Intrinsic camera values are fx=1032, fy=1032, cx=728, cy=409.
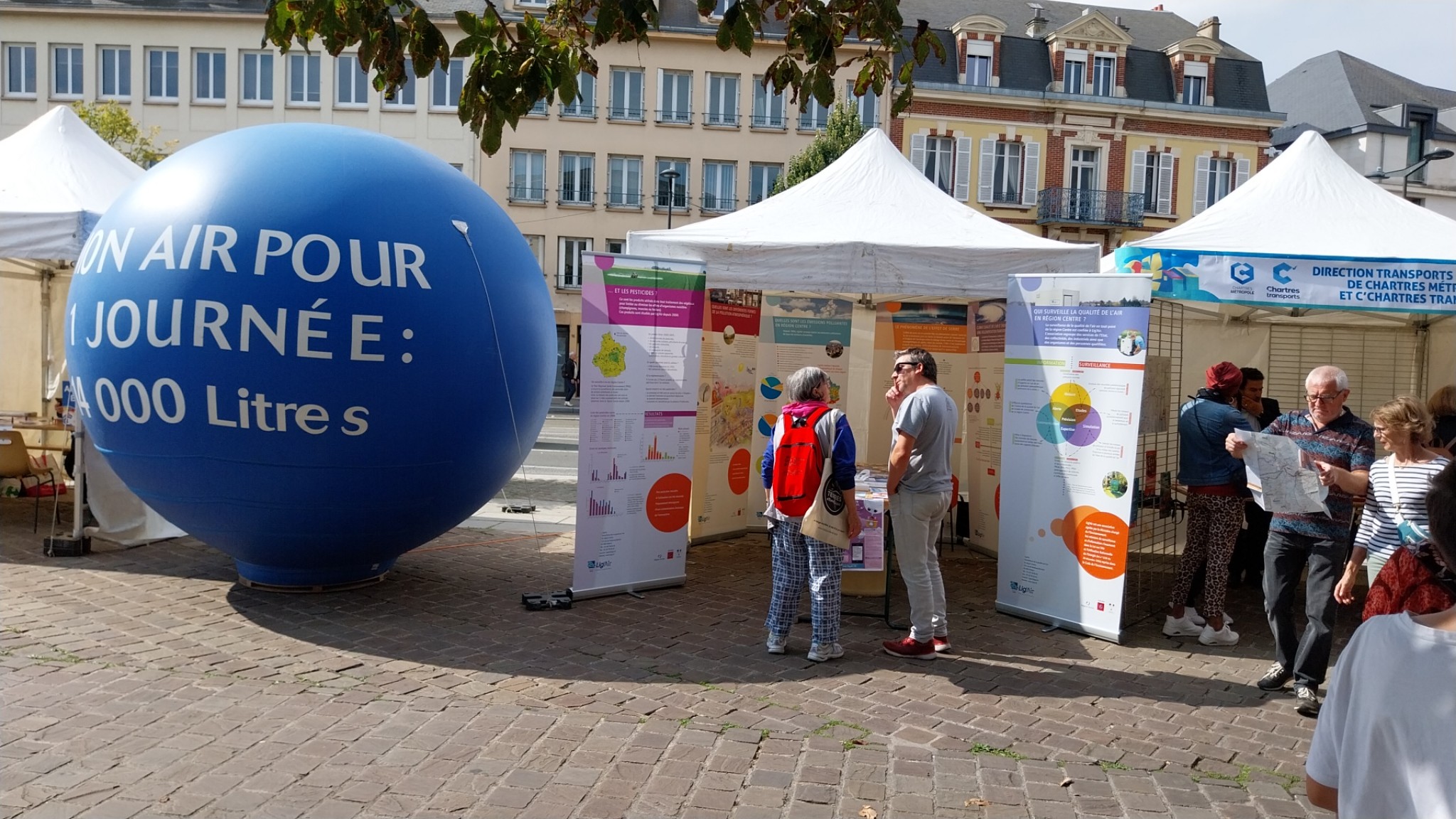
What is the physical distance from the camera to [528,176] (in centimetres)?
3691

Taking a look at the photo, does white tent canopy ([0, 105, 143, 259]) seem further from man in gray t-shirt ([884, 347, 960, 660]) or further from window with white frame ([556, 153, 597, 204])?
window with white frame ([556, 153, 597, 204])

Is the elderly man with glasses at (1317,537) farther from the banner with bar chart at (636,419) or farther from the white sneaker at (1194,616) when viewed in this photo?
the banner with bar chart at (636,419)

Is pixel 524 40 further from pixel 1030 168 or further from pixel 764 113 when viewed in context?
pixel 1030 168

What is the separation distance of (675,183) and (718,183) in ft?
5.21

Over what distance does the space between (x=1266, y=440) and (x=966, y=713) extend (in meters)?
2.25

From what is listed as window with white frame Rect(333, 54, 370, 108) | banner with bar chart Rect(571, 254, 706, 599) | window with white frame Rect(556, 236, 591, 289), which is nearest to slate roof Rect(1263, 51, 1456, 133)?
window with white frame Rect(556, 236, 591, 289)

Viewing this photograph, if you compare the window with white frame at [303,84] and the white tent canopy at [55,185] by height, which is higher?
the window with white frame at [303,84]

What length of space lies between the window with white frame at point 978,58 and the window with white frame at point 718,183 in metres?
9.05

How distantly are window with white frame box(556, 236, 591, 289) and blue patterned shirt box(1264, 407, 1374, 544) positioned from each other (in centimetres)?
3256

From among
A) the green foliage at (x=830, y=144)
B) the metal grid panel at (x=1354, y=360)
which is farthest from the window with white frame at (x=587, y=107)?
the metal grid panel at (x=1354, y=360)

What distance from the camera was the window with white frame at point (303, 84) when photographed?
117 ft

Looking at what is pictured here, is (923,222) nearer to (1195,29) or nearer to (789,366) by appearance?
(789,366)

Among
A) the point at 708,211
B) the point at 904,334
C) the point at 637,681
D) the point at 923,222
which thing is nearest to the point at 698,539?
the point at 904,334

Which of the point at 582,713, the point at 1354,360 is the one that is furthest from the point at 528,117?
the point at 582,713
